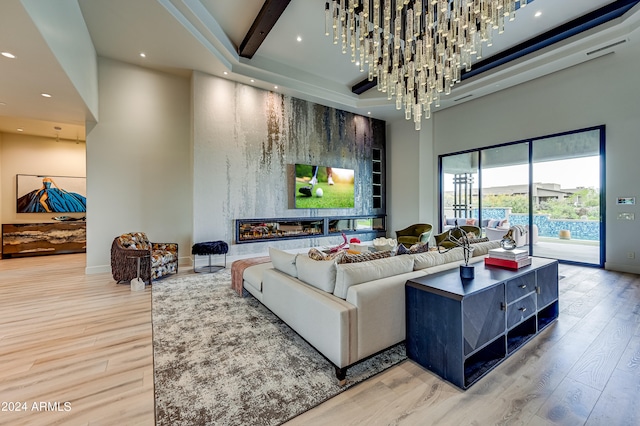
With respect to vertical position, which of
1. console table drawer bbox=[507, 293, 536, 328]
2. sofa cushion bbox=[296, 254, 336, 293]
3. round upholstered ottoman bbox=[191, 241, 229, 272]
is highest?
sofa cushion bbox=[296, 254, 336, 293]

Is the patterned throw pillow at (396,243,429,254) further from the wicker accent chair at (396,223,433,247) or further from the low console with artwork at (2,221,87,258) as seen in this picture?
the low console with artwork at (2,221,87,258)

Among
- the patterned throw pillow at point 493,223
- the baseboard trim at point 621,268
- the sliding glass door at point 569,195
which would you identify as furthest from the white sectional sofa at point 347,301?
the patterned throw pillow at point 493,223

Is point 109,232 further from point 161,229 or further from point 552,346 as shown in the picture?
point 552,346

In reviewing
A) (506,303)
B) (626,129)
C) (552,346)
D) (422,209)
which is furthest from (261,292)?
(626,129)

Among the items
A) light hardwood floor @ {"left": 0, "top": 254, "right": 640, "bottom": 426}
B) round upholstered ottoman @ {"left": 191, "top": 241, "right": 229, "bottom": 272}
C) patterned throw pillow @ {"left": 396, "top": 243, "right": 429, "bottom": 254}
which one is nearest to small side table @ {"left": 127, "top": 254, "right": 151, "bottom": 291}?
light hardwood floor @ {"left": 0, "top": 254, "right": 640, "bottom": 426}

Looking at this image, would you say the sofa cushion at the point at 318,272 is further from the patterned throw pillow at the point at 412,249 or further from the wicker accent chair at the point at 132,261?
the wicker accent chair at the point at 132,261

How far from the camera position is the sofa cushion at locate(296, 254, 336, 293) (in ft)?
7.07

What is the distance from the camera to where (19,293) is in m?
3.85

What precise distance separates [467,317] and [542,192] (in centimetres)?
576

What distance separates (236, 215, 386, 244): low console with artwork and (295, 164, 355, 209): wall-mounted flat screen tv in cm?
39

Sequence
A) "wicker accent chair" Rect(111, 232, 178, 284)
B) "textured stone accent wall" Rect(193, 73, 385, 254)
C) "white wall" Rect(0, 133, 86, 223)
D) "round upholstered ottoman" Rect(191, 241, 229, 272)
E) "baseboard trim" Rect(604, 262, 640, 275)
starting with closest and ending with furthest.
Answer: "wicker accent chair" Rect(111, 232, 178, 284) < "baseboard trim" Rect(604, 262, 640, 275) < "round upholstered ottoman" Rect(191, 241, 229, 272) < "textured stone accent wall" Rect(193, 73, 385, 254) < "white wall" Rect(0, 133, 86, 223)

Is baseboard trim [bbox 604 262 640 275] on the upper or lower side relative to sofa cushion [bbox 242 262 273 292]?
lower

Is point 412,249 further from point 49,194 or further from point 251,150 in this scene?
point 49,194

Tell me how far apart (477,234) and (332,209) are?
3465 millimetres
